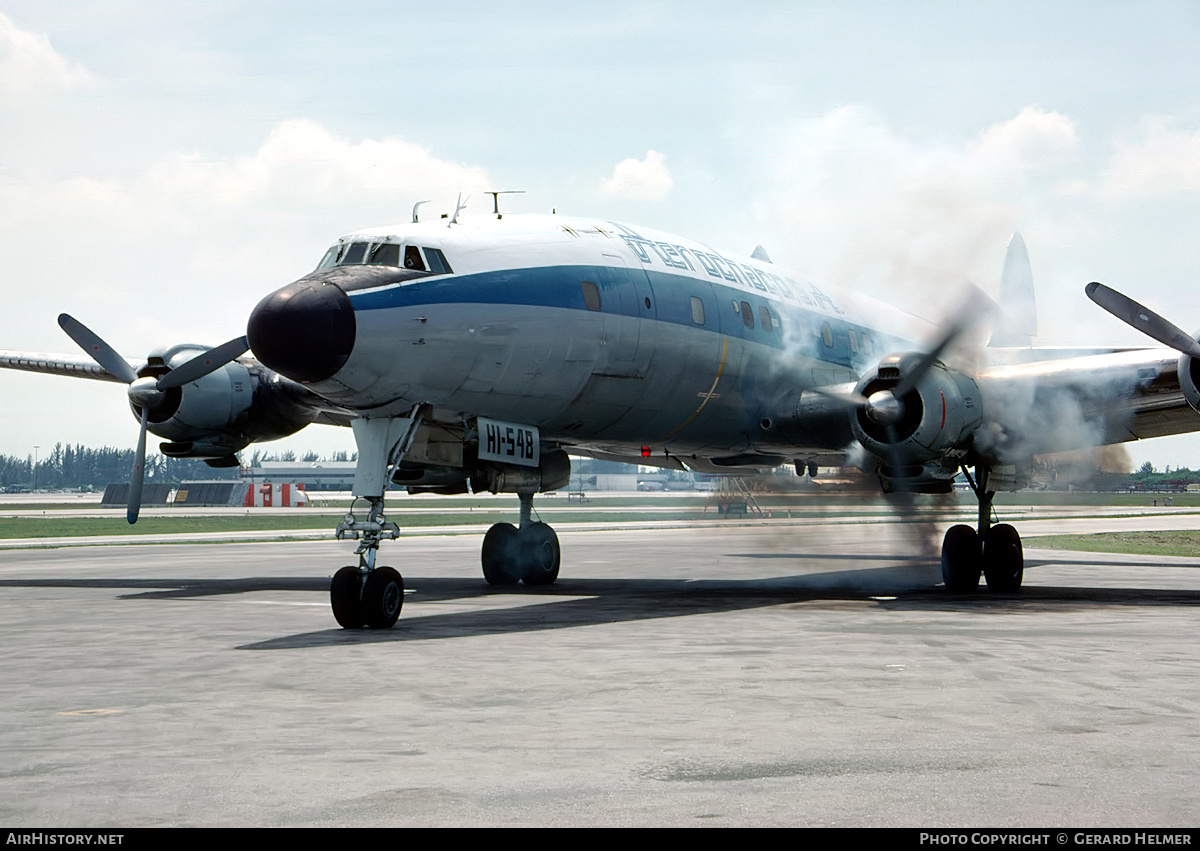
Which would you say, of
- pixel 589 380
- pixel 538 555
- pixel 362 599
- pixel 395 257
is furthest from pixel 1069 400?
pixel 362 599

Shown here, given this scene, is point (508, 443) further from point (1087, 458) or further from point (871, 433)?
point (1087, 458)

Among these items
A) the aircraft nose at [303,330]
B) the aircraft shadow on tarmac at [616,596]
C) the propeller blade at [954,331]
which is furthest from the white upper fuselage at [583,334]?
the propeller blade at [954,331]

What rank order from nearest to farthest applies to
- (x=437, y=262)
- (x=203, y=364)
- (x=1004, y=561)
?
(x=437, y=262)
(x=203, y=364)
(x=1004, y=561)

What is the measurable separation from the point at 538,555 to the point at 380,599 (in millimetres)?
7863

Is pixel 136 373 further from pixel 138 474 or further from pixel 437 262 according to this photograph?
pixel 437 262

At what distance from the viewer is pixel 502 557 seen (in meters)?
22.5

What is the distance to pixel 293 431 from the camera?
23.9 meters

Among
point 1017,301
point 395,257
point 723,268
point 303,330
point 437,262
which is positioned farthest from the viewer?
point 1017,301

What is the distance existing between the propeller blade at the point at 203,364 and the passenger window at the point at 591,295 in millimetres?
6232

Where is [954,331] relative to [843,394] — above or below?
above

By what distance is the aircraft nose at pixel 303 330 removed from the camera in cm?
1438

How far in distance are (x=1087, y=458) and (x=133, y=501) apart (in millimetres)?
17632

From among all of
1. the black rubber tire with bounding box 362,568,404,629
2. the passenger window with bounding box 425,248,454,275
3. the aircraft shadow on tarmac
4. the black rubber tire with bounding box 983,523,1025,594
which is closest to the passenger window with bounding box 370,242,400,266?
the passenger window with bounding box 425,248,454,275

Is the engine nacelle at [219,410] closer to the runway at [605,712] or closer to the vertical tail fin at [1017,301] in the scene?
the runway at [605,712]
